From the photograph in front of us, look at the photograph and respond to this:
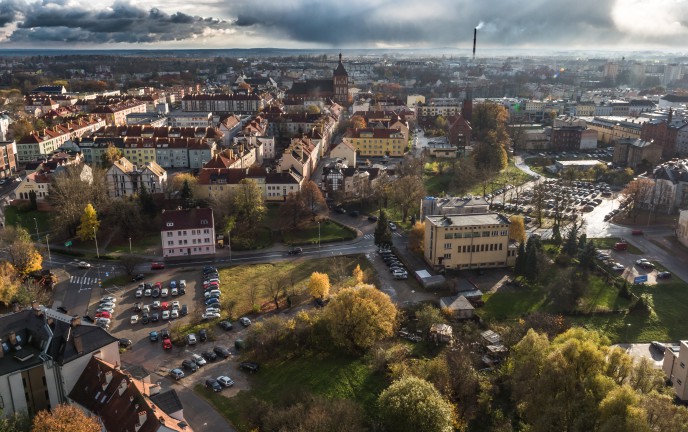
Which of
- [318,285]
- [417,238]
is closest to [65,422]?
[318,285]

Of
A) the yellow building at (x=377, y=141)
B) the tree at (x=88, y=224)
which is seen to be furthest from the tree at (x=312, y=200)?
the yellow building at (x=377, y=141)

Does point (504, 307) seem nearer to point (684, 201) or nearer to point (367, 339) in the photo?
point (367, 339)

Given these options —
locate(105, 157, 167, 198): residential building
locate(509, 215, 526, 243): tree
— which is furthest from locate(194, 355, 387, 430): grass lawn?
locate(105, 157, 167, 198): residential building

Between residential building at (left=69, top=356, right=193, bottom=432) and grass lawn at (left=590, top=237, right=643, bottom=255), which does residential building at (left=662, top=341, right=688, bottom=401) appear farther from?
residential building at (left=69, top=356, right=193, bottom=432)

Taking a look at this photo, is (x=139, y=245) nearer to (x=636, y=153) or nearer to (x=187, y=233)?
(x=187, y=233)

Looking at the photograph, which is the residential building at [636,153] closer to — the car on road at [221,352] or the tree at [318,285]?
the tree at [318,285]

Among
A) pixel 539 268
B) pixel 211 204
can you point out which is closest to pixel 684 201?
pixel 539 268
